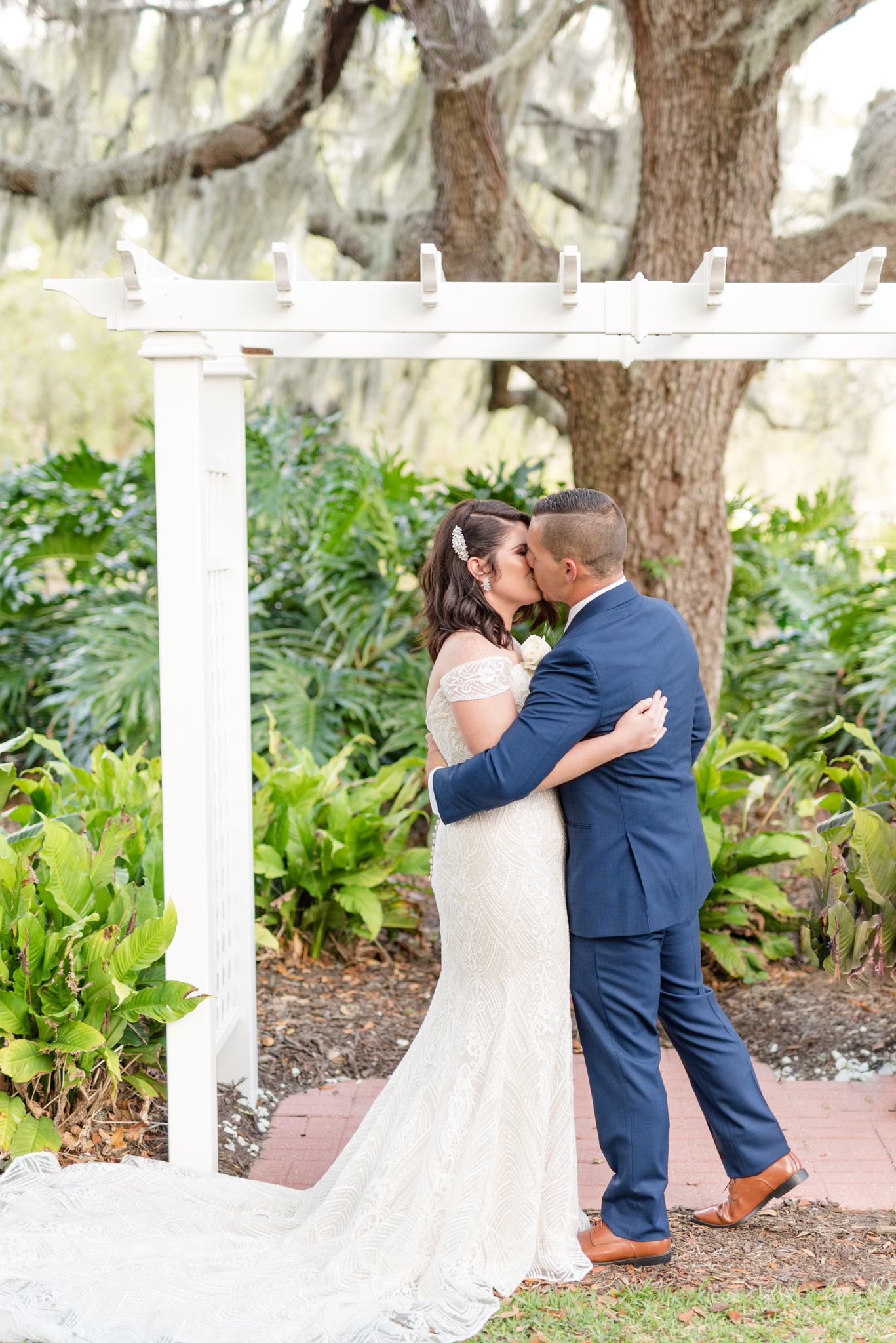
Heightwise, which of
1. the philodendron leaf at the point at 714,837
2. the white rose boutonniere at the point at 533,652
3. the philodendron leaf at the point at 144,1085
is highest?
the white rose boutonniere at the point at 533,652

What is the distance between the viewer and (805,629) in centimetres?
752

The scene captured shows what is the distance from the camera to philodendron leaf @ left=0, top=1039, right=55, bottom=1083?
9.73ft

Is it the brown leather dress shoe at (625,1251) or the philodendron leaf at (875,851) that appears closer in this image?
the brown leather dress shoe at (625,1251)

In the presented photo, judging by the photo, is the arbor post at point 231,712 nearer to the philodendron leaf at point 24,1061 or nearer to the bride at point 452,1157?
the philodendron leaf at point 24,1061

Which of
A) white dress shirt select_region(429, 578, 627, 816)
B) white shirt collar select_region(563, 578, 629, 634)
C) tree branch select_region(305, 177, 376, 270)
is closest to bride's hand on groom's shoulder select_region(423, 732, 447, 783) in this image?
white dress shirt select_region(429, 578, 627, 816)

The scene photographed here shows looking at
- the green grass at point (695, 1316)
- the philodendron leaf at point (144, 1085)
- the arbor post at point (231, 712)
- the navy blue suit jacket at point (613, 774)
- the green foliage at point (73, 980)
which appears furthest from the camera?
the arbor post at point (231, 712)

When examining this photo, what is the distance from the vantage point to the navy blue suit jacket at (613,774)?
2.55m

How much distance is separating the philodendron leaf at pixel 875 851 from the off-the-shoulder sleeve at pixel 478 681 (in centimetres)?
146

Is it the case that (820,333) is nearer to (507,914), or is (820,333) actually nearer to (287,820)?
(507,914)

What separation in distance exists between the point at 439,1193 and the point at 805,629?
5604 mm

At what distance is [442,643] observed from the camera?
9.20 feet

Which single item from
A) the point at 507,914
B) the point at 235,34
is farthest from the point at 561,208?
the point at 507,914

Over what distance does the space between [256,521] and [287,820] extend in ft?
8.92

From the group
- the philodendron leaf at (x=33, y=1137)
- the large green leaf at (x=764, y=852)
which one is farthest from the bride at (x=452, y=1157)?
the large green leaf at (x=764, y=852)
